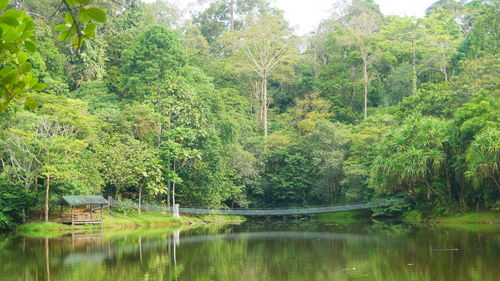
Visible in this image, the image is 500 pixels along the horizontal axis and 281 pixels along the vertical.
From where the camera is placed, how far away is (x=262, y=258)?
41.8ft

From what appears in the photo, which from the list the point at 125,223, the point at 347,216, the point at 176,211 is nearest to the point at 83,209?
the point at 125,223

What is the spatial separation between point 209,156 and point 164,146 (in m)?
2.90

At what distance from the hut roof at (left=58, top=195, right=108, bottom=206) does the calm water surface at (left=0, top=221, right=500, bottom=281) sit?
432 cm

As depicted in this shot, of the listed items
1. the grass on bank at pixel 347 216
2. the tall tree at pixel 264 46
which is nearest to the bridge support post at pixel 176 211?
the grass on bank at pixel 347 216

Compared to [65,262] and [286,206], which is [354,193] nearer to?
[286,206]

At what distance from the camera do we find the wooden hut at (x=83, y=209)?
22203 millimetres

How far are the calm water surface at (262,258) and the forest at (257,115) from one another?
5.17m

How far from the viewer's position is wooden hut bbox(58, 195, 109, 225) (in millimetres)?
22203

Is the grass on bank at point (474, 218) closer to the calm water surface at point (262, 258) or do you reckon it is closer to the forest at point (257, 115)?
the forest at point (257, 115)

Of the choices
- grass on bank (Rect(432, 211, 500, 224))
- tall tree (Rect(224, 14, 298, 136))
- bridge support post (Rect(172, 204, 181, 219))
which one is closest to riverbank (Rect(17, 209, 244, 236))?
bridge support post (Rect(172, 204, 181, 219))

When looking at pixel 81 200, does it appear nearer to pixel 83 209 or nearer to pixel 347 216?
pixel 83 209

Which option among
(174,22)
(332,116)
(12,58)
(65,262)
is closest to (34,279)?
(65,262)

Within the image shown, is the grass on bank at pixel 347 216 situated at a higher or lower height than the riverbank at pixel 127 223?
lower

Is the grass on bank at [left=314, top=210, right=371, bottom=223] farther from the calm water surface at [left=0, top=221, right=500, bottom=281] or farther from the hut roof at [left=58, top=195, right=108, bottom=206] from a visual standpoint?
the hut roof at [left=58, top=195, right=108, bottom=206]
